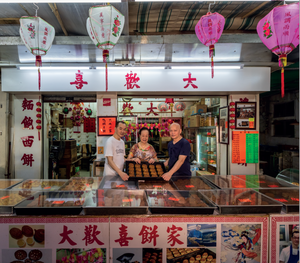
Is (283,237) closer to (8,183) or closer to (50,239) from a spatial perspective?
(50,239)

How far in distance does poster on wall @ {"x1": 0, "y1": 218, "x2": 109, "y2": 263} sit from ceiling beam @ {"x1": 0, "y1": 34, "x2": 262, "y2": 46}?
9.54ft

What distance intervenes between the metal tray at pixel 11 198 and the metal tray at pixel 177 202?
1.30m

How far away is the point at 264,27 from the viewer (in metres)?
2.35

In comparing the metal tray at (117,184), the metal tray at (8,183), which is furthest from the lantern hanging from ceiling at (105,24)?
the metal tray at (8,183)

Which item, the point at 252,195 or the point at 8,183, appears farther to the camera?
the point at 8,183

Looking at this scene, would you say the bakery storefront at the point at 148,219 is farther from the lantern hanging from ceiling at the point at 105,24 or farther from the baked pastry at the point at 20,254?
the lantern hanging from ceiling at the point at 105,24

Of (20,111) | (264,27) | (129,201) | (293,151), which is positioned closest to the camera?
(129,201)

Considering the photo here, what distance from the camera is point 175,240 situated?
71.8 inches

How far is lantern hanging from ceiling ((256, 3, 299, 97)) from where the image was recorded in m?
2.18

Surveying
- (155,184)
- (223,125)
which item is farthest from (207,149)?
(155,184)

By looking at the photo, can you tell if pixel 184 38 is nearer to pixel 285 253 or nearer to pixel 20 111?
pixel 285 253

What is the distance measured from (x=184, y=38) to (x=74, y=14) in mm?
1795

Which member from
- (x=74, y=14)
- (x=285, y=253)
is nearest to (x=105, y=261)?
(x=285, y=253)

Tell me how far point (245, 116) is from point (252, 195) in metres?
3.26
